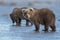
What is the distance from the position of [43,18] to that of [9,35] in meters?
1.56

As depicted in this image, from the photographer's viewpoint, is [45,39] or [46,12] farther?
[46,12]

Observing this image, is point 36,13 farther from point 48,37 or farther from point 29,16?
point 48,37

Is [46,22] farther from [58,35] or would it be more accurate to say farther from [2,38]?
[2,38]

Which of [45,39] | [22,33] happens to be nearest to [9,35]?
[22,33]

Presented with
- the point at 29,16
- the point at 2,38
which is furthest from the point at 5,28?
the point at 2,38

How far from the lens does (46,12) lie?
1700 centimetres

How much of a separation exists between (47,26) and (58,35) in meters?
0.98

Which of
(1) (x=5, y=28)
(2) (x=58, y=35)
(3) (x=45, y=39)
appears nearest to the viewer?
(3) (x=45, y=39)

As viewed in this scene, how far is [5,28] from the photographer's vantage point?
18.4 meters

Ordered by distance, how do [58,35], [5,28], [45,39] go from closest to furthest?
[45,39] < [58,35] < [5,28]

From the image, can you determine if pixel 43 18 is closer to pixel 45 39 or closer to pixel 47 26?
pixel 47 26

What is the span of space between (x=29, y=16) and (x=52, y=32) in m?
1.02

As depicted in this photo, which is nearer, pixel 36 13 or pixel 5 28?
pixel 36 13

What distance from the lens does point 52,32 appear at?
1694cm
